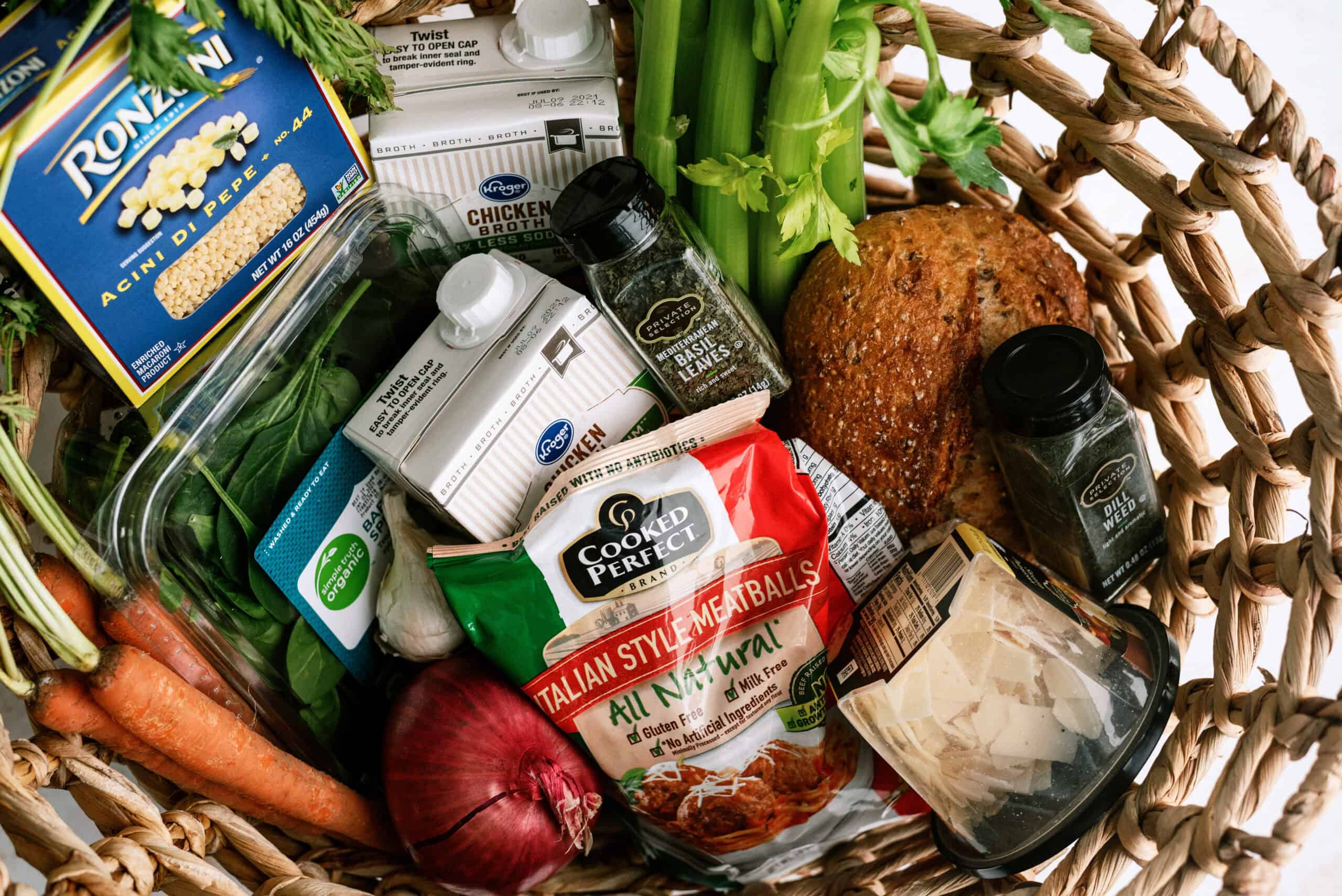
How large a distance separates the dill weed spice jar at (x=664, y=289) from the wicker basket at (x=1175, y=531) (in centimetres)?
36

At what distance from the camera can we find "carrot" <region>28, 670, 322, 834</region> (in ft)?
2.94

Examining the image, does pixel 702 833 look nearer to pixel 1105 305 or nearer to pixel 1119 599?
pixel 1119 599

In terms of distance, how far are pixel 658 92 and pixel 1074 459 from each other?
1.93 ft

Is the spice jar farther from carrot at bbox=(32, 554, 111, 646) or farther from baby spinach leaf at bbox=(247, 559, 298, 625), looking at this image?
carrot at bbox=(32, 554, 111, 646)

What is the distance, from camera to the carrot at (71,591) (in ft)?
3.09

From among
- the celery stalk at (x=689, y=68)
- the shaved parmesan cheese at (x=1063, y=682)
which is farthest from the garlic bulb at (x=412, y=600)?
the shaved parmesan cheese at (x=1063, y=682)

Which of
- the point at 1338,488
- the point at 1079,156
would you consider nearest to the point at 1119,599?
the point at 1338,488

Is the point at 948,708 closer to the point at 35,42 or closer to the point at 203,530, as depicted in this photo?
the point at 203,530

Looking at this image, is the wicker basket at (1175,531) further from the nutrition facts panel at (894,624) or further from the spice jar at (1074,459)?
the nutrition facts panel at (894,624)

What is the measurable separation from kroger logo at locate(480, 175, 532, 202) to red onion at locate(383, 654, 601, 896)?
543 mm

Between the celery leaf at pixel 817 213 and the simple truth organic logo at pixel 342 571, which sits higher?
the celery leaf at pixel 817 213

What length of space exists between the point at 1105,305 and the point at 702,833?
0.87 meters

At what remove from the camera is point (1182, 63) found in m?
1.01

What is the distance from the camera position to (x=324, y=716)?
1139 millimetres
